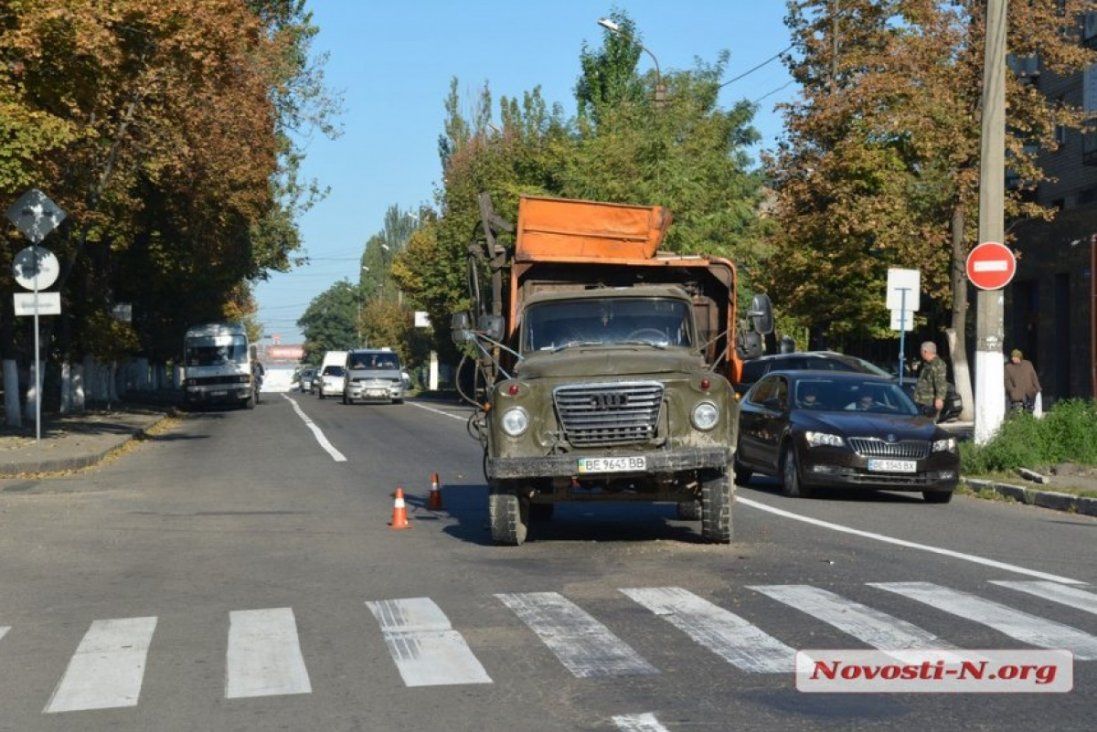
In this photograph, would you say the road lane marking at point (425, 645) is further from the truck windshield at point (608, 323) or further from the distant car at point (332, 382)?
the distant car at point (332, 382)

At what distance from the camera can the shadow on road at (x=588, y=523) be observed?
1478 centimetres

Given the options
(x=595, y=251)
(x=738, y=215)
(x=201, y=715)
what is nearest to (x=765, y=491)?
(x=595, y=251)

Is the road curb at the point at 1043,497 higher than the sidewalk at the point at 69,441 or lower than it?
higher

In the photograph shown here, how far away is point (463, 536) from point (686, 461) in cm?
288

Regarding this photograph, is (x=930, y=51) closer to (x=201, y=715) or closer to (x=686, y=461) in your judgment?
(x=686, y=461)

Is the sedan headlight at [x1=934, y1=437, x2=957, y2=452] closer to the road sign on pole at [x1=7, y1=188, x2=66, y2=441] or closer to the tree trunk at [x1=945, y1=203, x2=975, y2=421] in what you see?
the road sign on pole at [x1=7, y1=188, x2=66, y2=441]

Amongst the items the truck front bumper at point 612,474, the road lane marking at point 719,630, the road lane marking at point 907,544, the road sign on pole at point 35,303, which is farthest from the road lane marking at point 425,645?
A: the road sign on pole at point 35,303

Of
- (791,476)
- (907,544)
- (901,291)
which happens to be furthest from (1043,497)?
(901,291)

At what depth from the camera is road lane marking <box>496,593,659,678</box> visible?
8.15 m

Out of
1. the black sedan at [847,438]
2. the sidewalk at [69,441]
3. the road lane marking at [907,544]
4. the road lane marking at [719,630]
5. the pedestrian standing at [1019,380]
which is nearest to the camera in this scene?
the road lane marking at [719,630]

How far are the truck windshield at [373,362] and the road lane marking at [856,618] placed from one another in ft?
162

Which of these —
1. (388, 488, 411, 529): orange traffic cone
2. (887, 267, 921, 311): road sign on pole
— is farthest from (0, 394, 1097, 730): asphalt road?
(887, 267, 921, 311): road sign on pole

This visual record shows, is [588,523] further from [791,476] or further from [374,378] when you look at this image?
[374,378]

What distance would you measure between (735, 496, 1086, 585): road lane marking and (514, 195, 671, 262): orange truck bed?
3104 mm
